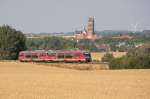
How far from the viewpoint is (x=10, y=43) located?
12475 centimetres

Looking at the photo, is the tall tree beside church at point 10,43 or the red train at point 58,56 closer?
the red train at point 58,56

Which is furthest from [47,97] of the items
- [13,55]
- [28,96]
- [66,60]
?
[13,55]

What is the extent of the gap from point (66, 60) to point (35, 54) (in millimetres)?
7497

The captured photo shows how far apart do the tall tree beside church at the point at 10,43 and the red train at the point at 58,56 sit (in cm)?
2597

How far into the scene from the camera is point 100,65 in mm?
82250

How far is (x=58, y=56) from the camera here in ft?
301

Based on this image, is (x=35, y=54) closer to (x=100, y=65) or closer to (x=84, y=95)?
(x=100, y=65)

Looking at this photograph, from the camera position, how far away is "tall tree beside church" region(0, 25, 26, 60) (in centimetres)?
12425

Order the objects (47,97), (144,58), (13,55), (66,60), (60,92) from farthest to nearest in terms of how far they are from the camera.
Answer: (13,55)
(66,60)
(144,58)
(60,92)
(47,97)

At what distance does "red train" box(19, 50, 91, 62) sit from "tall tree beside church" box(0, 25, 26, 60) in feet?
85.2

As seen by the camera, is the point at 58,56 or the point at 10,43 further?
the point at 10,43

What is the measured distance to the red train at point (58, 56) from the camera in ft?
294

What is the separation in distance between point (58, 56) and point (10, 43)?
35.4 metres

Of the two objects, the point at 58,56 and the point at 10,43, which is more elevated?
the point at 58,56
